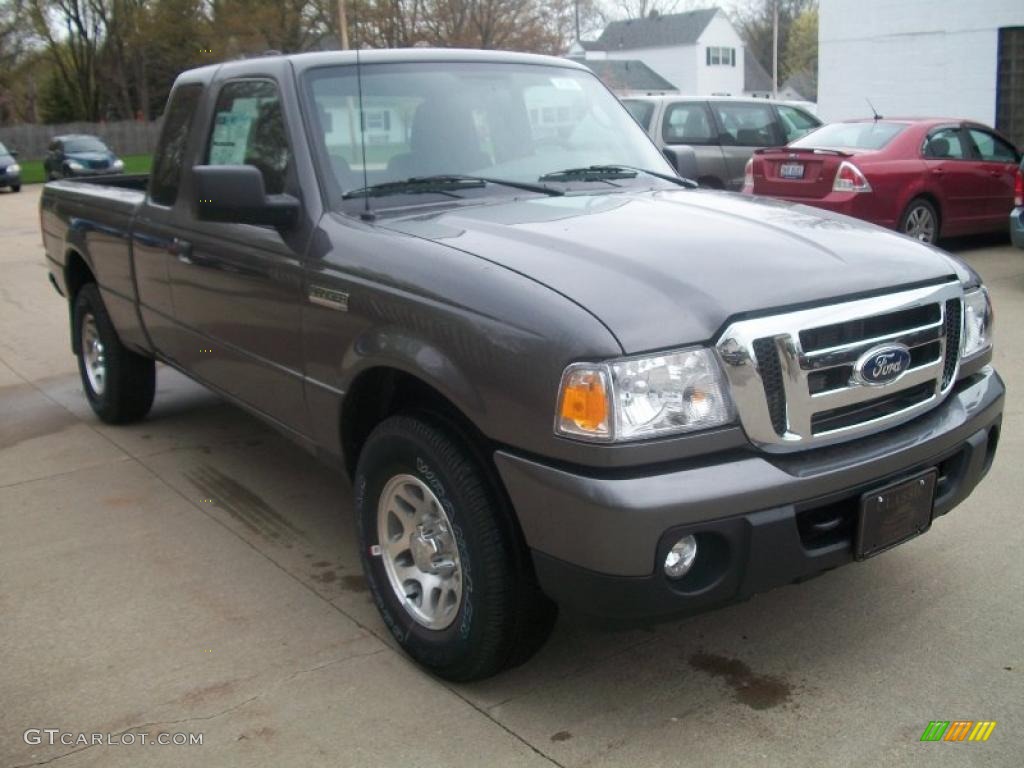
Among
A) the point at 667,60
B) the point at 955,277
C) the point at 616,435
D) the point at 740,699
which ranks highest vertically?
the point at 667,60

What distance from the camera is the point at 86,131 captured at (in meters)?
51.7

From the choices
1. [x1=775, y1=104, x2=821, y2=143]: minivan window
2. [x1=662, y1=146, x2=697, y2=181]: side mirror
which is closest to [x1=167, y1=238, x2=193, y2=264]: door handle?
[x1=662, y1=146, x2=697, y2=181]: side mirror

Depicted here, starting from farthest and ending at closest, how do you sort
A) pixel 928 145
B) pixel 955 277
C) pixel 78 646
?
pixel 928 145, pixel 78 646, pixel 955 277

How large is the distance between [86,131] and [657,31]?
3841cm

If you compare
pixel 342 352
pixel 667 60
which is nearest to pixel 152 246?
pixel 342 352

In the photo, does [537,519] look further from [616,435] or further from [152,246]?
[152,246]

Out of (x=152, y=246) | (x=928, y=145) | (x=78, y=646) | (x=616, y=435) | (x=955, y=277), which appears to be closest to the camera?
(x=616, y=435)

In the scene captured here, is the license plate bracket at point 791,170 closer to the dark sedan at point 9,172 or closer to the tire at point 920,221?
the tire at point 920,221

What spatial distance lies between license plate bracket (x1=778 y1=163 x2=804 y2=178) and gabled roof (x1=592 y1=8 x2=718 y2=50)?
62220 mm

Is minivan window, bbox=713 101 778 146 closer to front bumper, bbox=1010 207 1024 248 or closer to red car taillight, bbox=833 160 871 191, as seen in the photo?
red car taillight, bbox=833 160 871 191

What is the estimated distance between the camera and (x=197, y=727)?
123 inches

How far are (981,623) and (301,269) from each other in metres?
2.60

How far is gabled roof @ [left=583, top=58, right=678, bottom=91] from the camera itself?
61.9m

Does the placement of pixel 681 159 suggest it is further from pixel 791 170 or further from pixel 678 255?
pixel 791 170
